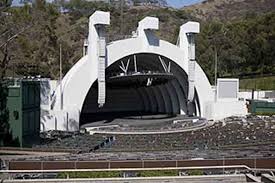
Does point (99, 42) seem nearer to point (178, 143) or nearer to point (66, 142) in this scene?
point (66, 142)

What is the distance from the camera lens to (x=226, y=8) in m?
178

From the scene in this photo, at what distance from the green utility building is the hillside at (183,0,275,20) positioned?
5307 inches

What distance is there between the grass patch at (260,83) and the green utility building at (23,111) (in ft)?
176

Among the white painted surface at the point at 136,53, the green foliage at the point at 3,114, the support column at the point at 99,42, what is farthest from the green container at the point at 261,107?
the green foliage at the point at 3,114

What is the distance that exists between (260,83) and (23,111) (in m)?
56.1

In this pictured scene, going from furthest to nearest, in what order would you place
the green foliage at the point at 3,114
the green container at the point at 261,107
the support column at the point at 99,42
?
the green container at the point at 261,107 → the support column at the point at 99,42 → the green foliage at the point at 3,114

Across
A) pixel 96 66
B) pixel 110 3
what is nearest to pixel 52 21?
pixel 96 66

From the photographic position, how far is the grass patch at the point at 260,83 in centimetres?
7800

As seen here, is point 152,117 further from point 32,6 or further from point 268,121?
point 32,6

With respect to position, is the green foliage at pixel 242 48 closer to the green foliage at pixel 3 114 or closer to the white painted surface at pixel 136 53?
the white painted surface at pixel 136 53

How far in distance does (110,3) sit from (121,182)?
11961cm

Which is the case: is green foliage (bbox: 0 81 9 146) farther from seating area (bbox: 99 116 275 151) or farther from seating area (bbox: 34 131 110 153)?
seating area (bbox: 99 116 275 151)

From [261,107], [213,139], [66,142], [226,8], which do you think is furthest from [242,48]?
[226,8]

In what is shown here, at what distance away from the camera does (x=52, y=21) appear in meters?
67.6
